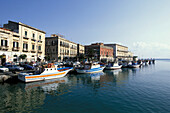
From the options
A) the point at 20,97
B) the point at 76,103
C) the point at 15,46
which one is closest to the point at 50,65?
the point at 20,97

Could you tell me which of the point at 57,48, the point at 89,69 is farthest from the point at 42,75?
the point at 57,48

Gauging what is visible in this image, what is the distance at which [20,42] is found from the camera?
40500 mm

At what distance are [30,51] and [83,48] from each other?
49.1 m

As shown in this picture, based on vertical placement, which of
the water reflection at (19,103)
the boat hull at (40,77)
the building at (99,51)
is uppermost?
the building at (99,51)

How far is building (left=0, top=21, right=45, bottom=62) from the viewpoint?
35.8 meters

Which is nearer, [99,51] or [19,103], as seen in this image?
[19,103]

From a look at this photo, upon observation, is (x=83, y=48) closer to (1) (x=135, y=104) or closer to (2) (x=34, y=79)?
(2) (x=34, y=79)

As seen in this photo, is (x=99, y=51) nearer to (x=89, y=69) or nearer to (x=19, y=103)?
(x=89, y=69)

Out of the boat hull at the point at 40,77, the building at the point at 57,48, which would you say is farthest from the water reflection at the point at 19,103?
the building at the point at 57,48

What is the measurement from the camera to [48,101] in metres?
14.5

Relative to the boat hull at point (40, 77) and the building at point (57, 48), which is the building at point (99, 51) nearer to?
the building at point (57, 48)

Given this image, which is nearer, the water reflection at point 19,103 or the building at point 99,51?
the water reflection at point 19,103

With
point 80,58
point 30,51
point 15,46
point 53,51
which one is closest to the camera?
point 15,46

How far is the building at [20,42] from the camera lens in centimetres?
3575
